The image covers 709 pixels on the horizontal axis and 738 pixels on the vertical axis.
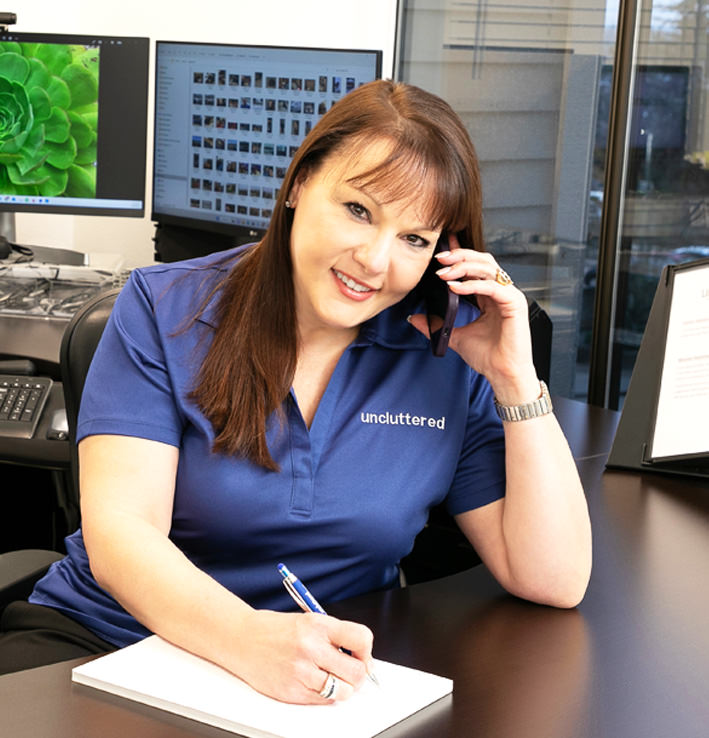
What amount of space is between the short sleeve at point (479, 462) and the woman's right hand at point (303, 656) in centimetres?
40

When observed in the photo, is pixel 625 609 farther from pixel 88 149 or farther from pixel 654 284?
pixel 654 284

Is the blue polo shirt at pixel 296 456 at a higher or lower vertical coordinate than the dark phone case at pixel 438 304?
lower

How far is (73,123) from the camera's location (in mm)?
2715

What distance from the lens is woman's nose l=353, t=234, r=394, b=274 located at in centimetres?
124

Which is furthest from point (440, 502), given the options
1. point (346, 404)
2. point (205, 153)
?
point (205, 153)

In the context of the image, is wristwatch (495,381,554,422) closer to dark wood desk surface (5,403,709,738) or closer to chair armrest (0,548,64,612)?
dark wood desk surface (5,403,709,738)

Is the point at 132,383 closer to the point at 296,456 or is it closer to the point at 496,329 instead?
the point at 296,456

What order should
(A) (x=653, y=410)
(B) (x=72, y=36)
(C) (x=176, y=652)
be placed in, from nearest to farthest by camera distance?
1. (C) (x=176, y=652)
2. (A) (x=653, y=410)
3. (B) (x=72, y=36)

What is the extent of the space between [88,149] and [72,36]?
26cm

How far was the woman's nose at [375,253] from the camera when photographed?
1.24 meters

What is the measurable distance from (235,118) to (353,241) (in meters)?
1.60

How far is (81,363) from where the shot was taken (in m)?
1.48

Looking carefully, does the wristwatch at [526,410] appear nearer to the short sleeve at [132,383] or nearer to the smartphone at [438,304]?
the smartphone at [438,304]

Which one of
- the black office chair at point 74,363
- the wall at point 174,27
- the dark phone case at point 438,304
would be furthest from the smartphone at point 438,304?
the wall at point 174,27
